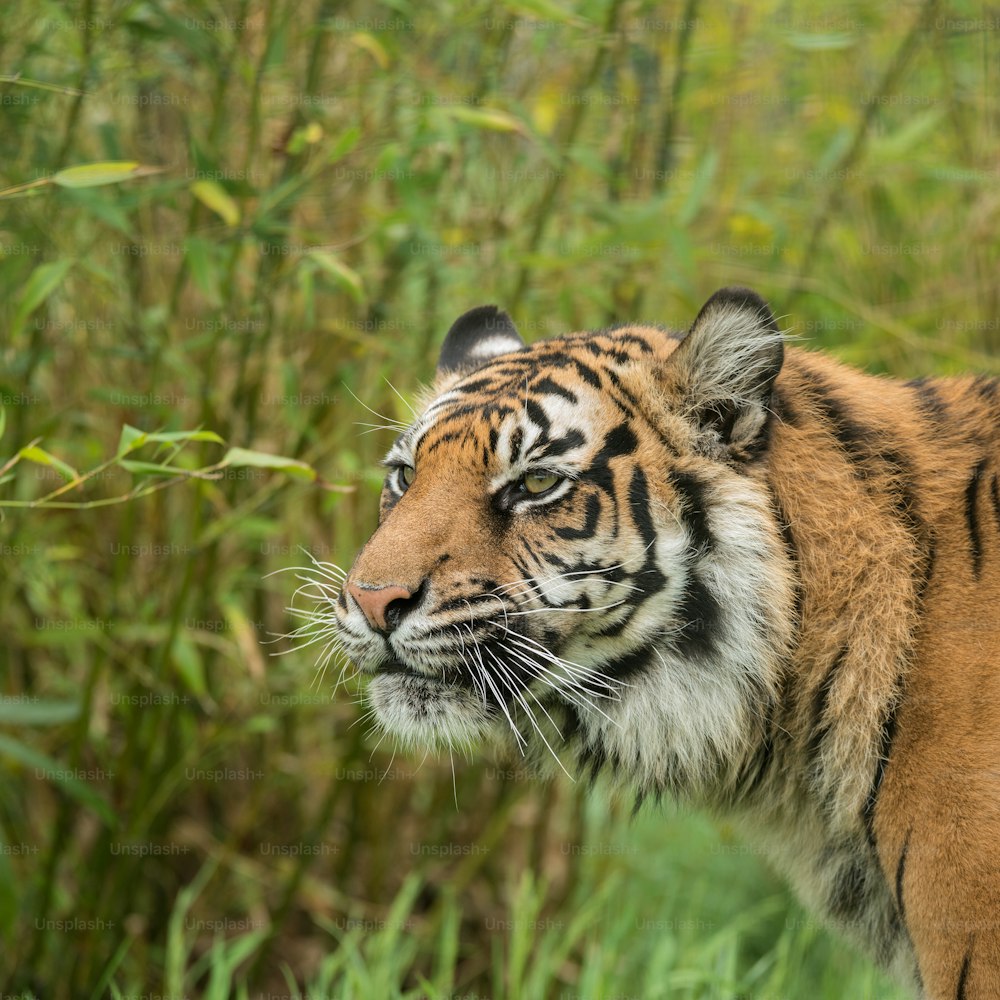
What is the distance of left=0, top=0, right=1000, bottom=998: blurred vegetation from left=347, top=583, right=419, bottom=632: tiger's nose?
108 cm

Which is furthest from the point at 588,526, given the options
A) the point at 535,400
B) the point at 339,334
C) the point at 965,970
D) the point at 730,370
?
the point at 339,334

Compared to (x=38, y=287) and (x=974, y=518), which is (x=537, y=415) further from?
(x=38, y=287)

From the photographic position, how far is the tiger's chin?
2.52 metres

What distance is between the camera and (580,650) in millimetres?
2574

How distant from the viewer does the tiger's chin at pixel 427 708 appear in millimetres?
2520

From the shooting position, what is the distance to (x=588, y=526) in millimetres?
2521

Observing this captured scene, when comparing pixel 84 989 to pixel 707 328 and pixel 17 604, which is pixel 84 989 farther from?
pixel 707 328

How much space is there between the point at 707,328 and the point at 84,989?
9.95ft

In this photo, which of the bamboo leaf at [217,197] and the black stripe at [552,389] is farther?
the bamboo leaf at [217,197]

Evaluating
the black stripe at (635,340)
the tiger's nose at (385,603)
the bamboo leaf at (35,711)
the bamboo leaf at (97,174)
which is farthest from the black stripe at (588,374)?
the bamboo leaf at (35,711)

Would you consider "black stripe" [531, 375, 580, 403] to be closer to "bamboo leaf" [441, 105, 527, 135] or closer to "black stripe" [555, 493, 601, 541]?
"black stripe" [555, 493, 601, 541]

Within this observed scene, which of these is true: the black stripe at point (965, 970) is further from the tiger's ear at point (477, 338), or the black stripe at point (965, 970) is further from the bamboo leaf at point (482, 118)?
the bamboo leaf at point (482, 118)

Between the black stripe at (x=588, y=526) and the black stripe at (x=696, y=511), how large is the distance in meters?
0.17

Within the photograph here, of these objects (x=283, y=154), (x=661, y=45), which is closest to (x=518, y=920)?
(x=283, y=154)
